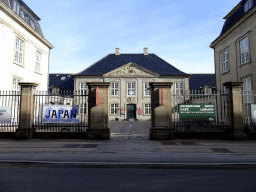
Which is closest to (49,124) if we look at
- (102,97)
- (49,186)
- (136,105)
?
(102,97)

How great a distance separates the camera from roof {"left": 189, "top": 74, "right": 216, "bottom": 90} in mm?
41375

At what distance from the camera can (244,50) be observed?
17391 mm

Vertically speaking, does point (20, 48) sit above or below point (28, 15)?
below

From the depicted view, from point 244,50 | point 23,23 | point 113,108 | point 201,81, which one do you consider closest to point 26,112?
point 23,23

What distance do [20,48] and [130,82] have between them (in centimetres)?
1986

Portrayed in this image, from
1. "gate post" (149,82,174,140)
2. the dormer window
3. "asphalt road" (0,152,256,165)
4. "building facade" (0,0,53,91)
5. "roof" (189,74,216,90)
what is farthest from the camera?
"roof" (189,74,216,90)

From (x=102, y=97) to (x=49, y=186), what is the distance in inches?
266

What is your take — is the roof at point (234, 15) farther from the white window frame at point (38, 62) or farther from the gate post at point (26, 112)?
the white window frame at point (38, 62)

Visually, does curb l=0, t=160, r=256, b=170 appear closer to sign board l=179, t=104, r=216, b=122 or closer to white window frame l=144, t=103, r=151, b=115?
sign board l=179, t=104, r=216, b=122

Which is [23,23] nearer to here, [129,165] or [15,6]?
[15,6]

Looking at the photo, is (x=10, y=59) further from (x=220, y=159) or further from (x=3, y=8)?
(x=220, y=159)

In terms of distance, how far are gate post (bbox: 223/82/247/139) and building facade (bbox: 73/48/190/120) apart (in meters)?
23.7

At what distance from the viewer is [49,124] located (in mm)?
10922

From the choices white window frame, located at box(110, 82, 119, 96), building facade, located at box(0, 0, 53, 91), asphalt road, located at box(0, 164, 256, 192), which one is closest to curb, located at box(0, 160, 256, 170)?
asphalt road, located at box(0, 164, 256, 192)
